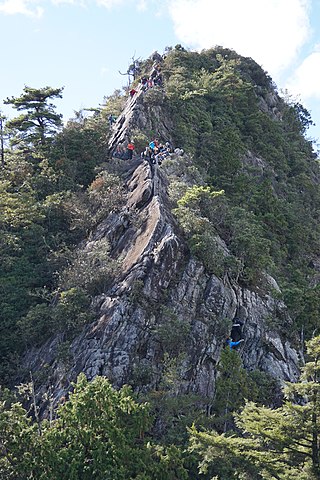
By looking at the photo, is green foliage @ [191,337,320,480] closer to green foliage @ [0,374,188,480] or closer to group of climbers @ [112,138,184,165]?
green foliage @ [0,374,188,480]

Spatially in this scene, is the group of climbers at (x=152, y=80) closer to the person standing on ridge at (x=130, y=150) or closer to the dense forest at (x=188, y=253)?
the dense forest at (x=188, y=253)

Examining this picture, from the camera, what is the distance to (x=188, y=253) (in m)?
21.9

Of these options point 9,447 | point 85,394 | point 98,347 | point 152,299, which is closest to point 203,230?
point 152,299

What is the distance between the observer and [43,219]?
27.0m

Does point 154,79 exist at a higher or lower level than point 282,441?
higher

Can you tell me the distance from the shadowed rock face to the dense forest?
0.27 m

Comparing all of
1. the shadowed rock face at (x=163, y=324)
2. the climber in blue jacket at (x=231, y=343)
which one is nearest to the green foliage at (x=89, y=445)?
the shadowed rock face at (x=163, y=324)

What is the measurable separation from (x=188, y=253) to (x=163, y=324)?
3915 millimetres

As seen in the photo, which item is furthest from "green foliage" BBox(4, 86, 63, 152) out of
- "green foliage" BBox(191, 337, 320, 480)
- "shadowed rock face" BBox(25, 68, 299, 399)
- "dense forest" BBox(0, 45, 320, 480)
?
"green foliage" BBox(191, 337, 320, 480)

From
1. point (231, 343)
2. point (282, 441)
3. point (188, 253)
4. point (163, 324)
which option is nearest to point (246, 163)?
point (188, 253)

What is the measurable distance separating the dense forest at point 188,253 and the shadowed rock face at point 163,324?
0.27 m

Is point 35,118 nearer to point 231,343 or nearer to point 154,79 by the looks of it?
point 154,79

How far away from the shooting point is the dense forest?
1302 centimetres

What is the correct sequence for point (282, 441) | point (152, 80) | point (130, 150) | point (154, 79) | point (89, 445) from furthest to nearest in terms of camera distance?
point (154, 79) → point (152, 80) → point (130, 150) → point (89, 445) → point (282, 441)
